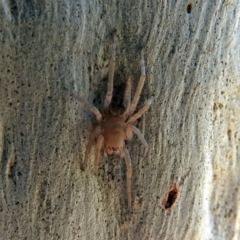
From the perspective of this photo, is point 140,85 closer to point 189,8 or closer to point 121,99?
point 121,99

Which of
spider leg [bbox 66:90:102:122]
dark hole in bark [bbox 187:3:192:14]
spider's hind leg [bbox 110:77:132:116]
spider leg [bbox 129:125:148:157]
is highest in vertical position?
dark hole in bark [bbox 187:3:192:14]

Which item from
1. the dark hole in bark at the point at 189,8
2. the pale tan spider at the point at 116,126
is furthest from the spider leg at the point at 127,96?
the dark hole in bark at the point at 189,8

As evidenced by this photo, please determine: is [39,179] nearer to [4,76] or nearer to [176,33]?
[4,76]

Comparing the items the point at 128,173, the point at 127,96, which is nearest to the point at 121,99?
the point at 127,96

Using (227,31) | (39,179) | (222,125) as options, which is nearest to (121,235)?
(39,179)

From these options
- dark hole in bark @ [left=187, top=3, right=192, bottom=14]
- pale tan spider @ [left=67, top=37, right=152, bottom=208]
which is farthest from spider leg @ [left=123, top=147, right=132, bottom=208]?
dark hole in bark @ [left=187, top=3, right=192, bottom=14]

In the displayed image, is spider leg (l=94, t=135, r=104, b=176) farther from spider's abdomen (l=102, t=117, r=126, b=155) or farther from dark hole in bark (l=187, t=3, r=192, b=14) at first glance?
dark hole in bark (l=187, t=3, r=192, b=14)
